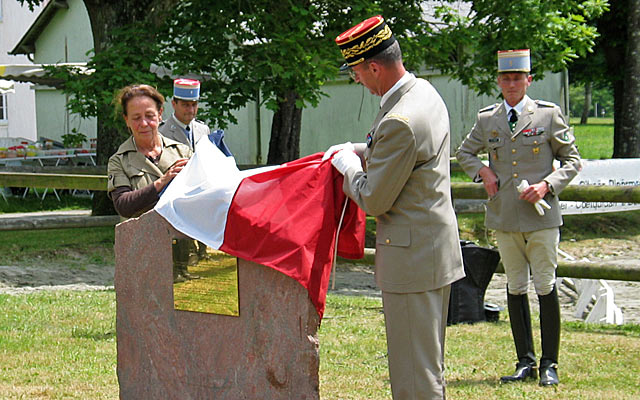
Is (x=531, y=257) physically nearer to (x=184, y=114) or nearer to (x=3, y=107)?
(x=184, y=114)

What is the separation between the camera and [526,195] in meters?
5.65

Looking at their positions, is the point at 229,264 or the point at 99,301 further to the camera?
the point at 99,301

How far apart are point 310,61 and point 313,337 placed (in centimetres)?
847

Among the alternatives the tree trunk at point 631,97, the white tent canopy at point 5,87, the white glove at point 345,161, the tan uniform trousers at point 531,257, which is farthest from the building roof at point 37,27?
the white glove at point 345,161

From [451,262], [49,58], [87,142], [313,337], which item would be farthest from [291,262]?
[49,58]

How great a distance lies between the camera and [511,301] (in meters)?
5.97

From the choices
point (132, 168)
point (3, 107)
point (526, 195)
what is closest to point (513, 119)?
point (526, 195)

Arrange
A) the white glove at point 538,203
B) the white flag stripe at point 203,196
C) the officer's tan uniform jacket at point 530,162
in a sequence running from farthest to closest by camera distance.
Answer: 1. the officer's tan uniform jacket at point 530,162
2. the white glove at point 538,203
3. the white flag stripe at point 203,196

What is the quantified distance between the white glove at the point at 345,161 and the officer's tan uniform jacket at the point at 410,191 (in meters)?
0.04

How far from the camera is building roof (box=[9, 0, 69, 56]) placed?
96.5ft

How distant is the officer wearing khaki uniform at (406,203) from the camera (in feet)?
12.9

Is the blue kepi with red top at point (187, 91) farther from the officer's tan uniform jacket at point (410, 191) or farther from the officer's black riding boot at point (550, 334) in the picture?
the officer's tan uniform jacket at point (410, 191)

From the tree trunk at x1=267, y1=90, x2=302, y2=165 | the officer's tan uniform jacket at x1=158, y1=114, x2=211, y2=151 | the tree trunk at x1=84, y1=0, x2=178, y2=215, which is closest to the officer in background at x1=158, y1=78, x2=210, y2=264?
the officer's tan uniform jacket at x1=158, y1=114, x2=211, y2=151

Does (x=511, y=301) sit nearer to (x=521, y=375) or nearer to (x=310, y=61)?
(x=521, y=375)
